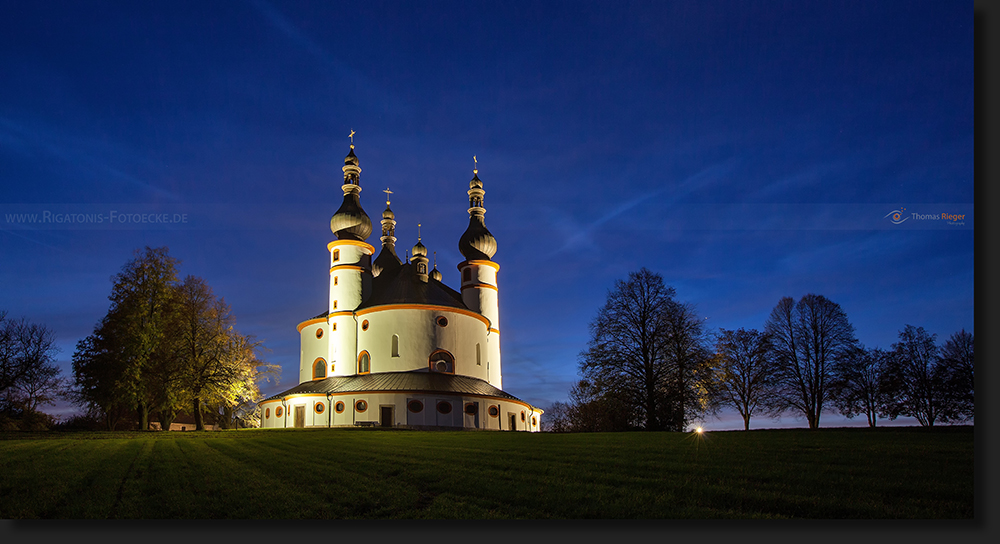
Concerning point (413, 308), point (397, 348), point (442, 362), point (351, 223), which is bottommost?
point (442, 362)

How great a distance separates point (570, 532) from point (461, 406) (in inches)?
1186

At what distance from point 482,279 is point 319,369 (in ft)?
43.3

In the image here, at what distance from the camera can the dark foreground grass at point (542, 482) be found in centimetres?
801

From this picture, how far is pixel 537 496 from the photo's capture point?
8859 mm

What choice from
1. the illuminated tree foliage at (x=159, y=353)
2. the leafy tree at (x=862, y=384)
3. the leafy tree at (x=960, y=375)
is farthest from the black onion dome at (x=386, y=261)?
the leafy tree at (x=960, y=375)

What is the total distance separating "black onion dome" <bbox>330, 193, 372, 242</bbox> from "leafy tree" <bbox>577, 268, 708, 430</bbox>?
2193 cm

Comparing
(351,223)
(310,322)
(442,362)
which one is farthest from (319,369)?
(351,223)

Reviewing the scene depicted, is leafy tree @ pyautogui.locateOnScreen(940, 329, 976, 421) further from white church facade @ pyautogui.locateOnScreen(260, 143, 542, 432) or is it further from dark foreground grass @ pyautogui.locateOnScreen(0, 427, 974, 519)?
white church facade @ pyautogui.locateOnScreen(260, 143, 542, 432)

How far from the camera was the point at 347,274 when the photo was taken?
1703 inches

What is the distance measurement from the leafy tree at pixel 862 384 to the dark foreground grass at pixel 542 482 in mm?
1481

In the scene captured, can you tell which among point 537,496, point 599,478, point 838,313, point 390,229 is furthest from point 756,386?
point 390,229

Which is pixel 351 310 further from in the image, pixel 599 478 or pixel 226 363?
pixel 599 478

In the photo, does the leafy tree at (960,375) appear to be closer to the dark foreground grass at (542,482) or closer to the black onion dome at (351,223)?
the dark foreground grass at (542,482)

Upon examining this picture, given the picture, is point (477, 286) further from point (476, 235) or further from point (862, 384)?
point (862, 384)
